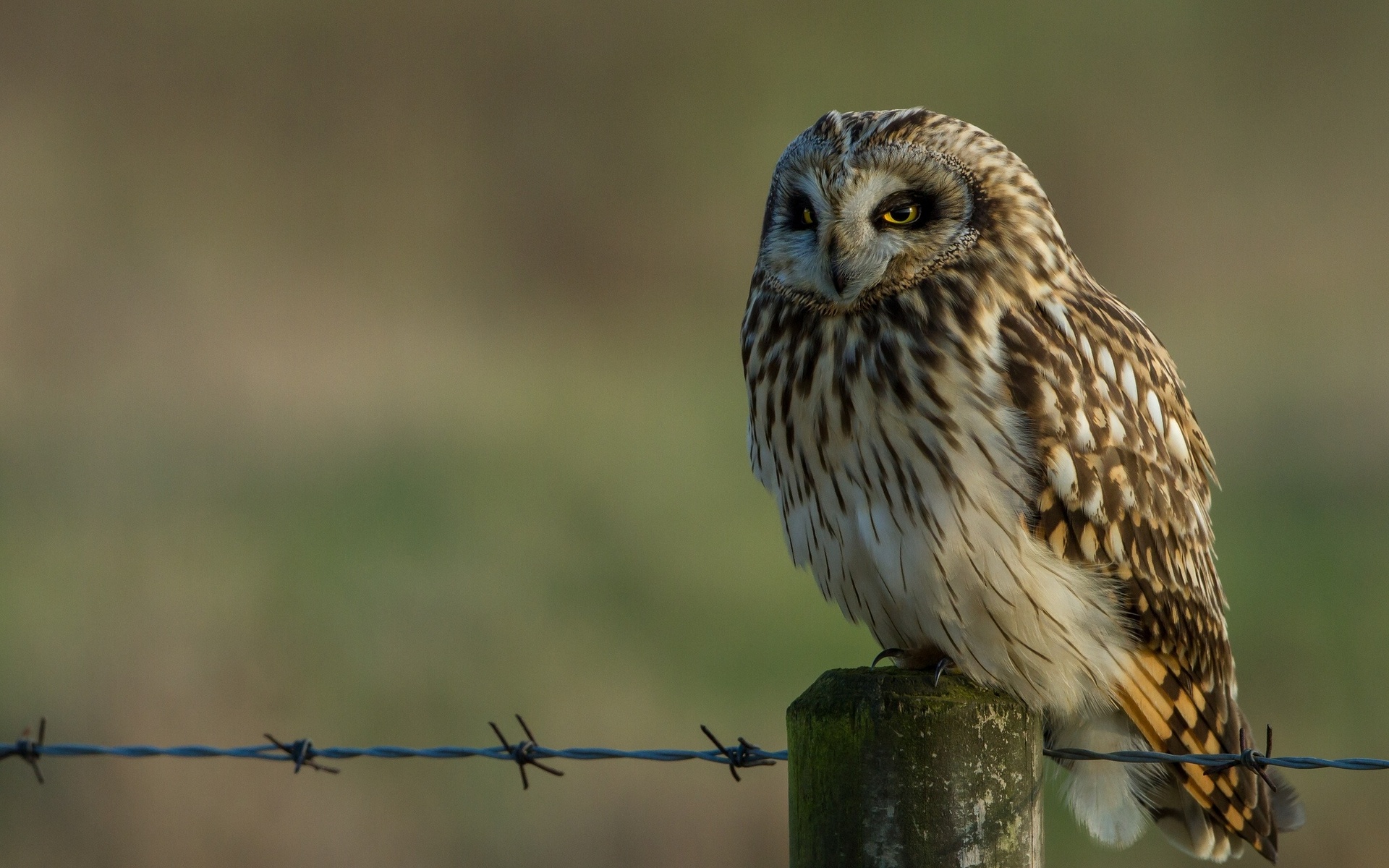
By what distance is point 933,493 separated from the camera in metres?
2.99

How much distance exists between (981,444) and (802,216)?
1.98 ft

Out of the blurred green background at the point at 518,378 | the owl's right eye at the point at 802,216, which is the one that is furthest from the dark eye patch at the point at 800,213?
the blurred green background at the point at 518,378

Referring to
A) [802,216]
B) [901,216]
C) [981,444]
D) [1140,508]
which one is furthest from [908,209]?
[1140,508]

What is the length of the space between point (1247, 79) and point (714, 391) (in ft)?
26.2

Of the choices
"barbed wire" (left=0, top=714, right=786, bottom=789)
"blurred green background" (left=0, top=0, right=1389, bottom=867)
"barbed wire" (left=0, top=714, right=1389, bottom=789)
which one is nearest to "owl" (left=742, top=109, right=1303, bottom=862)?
"barbed wire" (left=0, top=714, right=1389, bottom=789)

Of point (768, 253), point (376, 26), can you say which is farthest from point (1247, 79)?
point (768, 253)

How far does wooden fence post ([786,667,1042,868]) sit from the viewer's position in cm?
217

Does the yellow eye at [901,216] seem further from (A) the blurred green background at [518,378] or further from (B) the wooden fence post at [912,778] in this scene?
(A) the blurred green background at [518,378]

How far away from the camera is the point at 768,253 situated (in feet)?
10.7

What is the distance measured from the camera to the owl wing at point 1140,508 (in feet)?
10.0

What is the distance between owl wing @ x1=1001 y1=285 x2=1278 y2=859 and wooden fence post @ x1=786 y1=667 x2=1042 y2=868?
35.7 inches

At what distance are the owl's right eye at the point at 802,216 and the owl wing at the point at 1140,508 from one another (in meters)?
0.43

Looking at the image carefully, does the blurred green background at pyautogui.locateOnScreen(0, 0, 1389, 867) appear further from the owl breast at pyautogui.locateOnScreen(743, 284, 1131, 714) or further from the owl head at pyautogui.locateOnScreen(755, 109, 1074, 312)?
the owl head at pyautogui.locateOnScreen(755, 109, 1074, 312)

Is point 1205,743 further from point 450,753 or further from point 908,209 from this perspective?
point 450,753
